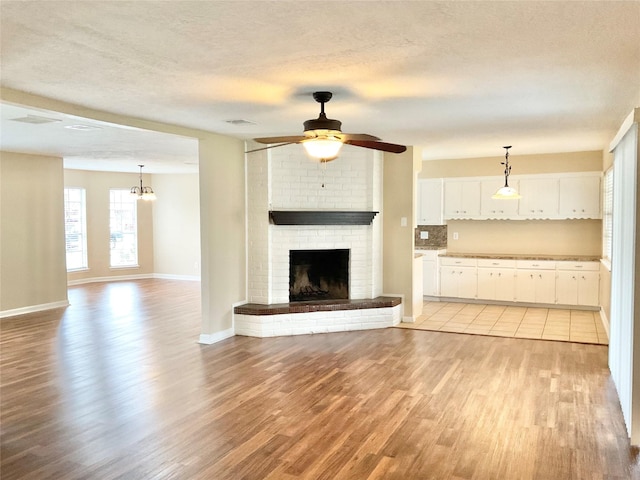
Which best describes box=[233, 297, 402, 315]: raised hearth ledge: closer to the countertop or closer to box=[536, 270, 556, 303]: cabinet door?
the countertop

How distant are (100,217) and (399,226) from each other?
7.38 metres

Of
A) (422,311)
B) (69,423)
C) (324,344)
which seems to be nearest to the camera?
(69,423)

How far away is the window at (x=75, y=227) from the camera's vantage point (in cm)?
1076

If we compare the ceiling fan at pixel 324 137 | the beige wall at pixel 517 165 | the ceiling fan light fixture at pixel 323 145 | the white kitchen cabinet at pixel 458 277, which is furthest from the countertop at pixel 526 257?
the ceiling fan light fixture at pixel 323 145

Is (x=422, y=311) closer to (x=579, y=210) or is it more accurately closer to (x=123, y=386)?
(x=579, y=210)

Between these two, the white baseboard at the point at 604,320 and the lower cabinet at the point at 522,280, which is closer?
the white baseboard at the point at 604,320

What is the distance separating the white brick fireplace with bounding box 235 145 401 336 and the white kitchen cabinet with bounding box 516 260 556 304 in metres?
2.38

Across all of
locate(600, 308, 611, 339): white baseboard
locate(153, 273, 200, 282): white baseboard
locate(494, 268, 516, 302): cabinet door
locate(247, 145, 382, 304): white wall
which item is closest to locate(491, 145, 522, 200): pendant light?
locate(494, 268, 516, 302): cabinet door

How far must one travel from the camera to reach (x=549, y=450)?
3182mm

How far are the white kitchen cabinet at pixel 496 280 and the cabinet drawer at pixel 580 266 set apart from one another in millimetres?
714

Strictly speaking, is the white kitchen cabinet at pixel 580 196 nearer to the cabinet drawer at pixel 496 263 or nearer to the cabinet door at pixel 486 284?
the cabinet drawer at pixel 496 263

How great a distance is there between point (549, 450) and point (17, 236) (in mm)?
7922

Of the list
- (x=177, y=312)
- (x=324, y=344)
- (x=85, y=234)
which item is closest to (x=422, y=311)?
(x=324, y=344)

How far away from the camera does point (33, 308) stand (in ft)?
26.2
